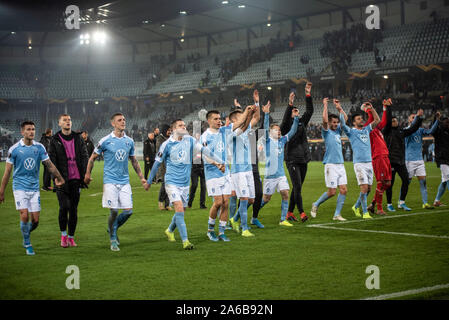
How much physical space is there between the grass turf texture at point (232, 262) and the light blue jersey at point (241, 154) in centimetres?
125

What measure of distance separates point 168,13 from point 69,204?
129ft

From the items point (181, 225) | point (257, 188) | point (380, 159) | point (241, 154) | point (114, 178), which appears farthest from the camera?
point (380, 159)

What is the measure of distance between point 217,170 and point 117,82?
55.8 metres

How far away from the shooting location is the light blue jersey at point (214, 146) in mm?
9008

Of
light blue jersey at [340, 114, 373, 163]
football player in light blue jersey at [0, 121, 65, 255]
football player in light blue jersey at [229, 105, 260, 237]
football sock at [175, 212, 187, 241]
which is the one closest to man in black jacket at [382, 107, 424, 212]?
light blue jersey at [340, 114, 373, 163]

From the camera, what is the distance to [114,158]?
28.6 feet

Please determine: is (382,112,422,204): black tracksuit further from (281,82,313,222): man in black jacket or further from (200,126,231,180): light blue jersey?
(200,126,231,180): light blue jersey

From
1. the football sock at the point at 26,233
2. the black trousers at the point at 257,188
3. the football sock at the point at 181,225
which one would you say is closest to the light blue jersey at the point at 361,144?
the black trousers at the point at 257,188

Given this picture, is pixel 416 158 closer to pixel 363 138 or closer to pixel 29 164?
pixel 363 138

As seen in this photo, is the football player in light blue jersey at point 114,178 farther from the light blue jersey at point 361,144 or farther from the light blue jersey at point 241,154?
the light blue jersey at point 361,144

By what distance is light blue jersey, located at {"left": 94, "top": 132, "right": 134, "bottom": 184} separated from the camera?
28.5 ft

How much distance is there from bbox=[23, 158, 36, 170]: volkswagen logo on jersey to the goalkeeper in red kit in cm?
709

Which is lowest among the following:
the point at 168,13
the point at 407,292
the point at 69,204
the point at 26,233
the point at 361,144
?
the point at 407,292

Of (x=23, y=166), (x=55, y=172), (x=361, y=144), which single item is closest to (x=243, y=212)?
(x=55, y=172)
